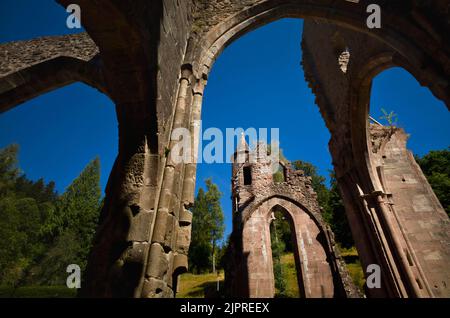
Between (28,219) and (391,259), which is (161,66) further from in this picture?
(28,219)

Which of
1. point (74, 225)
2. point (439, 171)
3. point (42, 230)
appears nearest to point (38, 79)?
point (74, 225)

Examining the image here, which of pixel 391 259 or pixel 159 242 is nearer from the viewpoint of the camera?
pixel 159 242

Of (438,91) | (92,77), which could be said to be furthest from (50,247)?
(438,91)

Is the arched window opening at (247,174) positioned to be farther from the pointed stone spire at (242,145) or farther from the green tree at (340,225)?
the green tree at (340,225)

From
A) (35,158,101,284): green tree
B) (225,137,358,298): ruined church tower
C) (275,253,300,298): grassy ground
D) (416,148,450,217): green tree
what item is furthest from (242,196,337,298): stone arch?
(35,158,101,284): green tree

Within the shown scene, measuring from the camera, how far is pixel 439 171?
19.3 meters

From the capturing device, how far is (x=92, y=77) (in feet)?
18.6

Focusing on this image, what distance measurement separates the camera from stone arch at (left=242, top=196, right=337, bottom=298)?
34.8 ft

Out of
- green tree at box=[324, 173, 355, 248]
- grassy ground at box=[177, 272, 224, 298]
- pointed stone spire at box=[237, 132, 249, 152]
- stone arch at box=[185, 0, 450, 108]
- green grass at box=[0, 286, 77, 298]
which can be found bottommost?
green grass at box=[0, 286, 77, 298]

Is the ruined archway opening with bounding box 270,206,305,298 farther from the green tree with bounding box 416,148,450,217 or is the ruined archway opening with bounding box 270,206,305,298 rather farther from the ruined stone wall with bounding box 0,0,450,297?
the green tree with bounding box 416,148,450,217

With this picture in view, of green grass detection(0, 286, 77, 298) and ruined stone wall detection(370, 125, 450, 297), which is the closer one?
ruined stone wall detection(370, 125, 450, 297)

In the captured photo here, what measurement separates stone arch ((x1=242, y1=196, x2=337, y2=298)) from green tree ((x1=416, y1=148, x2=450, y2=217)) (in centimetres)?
1013

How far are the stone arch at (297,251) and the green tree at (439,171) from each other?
1013cm
